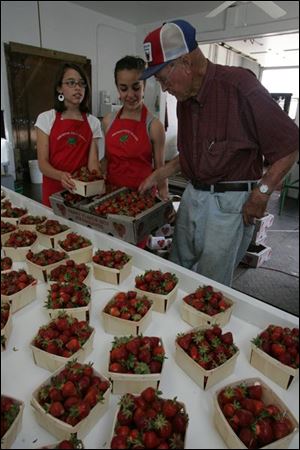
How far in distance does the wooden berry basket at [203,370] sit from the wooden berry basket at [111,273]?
369mm

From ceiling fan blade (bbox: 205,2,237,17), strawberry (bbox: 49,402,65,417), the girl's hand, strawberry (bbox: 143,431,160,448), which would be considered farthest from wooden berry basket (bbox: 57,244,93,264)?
ceiling fan blade (bbox: 205,2,237,17)

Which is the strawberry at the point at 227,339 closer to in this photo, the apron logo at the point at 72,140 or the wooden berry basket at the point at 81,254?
the wooden berry basket at the point at 81,254

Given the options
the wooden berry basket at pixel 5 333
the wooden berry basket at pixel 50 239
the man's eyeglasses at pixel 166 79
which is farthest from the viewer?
the wooden berry basket at pixel 50 239

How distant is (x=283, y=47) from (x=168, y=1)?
35 centimetres

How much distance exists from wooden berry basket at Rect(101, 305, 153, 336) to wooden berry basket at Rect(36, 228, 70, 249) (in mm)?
523

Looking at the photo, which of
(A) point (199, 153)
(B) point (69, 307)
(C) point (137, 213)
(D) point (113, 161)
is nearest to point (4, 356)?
(B) point (69, 307)

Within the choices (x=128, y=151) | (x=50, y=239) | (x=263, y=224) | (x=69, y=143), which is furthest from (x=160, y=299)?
(x=69, y=143)

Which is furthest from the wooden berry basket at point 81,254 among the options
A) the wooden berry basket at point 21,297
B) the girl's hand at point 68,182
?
the girl's hand at point 68,182

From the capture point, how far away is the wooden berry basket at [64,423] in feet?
1.72

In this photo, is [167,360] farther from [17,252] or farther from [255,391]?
[17,252]

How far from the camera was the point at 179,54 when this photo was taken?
0.86 meters

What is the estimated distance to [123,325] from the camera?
789 mm

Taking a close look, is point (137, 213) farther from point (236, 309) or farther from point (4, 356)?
point (4, 356)

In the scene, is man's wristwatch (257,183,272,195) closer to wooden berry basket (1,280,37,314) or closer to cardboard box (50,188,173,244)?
cardboard box (50,188,173,244)
